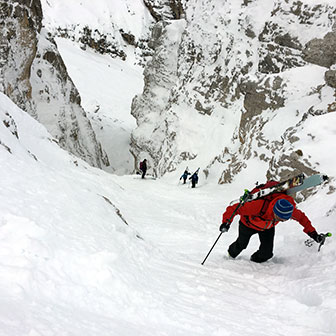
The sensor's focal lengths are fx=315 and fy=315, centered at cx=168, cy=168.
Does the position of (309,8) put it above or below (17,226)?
above

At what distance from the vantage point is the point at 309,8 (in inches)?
683

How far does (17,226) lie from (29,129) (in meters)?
11.2

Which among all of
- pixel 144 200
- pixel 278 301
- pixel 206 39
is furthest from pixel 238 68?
pixel 278 301

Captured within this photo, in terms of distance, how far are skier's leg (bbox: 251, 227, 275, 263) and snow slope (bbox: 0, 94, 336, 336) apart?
158 mm

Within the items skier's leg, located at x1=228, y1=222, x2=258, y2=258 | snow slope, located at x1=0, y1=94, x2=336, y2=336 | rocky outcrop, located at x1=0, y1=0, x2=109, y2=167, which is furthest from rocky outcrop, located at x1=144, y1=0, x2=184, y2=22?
snow slope, located at x1=0, y1=94, x2=336, y2=336

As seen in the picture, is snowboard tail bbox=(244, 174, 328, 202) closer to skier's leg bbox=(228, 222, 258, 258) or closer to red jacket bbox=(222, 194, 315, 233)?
red jacket bbox=(222, 194, 315, 233)

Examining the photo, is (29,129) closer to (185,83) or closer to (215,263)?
(215,263)

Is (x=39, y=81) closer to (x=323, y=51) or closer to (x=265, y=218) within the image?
(x=323, y=51)

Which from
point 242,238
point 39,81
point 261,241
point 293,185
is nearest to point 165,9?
point 39,81

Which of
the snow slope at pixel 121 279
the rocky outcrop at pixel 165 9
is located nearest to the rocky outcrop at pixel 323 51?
the snow slope at pixel 121 279

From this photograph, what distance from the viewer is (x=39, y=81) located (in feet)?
82.3

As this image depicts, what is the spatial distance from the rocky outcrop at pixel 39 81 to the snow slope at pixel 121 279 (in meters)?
16.2

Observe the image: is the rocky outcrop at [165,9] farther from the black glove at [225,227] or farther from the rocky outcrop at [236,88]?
the black glove at [225,227]

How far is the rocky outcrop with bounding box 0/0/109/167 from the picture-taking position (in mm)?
20156
